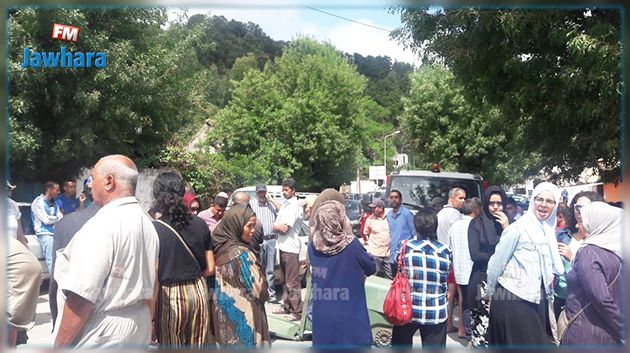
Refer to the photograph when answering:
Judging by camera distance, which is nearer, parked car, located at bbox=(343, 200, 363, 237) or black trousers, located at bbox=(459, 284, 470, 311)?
black trousers, located at bbox=(459, 284, 470, 311)

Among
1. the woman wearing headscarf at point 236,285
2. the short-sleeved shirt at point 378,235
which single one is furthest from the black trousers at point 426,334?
the short-sleeved shirt at point 378,235

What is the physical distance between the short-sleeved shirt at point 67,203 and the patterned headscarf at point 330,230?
2619mm

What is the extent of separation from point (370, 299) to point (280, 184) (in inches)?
66.6

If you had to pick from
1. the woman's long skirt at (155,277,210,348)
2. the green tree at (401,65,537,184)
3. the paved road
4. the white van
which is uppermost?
the green tree at (401,65,537,184)

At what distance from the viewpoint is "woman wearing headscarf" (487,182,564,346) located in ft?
14.5

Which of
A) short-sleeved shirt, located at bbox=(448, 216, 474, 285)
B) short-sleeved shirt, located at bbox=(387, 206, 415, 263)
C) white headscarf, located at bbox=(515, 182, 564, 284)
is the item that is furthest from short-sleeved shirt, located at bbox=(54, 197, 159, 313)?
short-sleeved shirt, located at bbox=(387, 206, 415, 263)

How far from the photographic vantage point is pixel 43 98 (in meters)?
5.36

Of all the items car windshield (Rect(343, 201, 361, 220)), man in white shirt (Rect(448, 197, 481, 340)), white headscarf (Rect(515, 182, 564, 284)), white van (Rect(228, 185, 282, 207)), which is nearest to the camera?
white headscarf (Rect(515, 182, 564, 284))

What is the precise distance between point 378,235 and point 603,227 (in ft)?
13.6

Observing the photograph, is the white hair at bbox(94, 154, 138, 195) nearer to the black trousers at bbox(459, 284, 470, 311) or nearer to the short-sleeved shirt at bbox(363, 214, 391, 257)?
the black trousers at bbox(459, 284, 470, 311)

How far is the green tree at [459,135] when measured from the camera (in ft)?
24.4

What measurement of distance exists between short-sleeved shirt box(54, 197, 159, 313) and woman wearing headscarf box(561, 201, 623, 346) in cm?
278

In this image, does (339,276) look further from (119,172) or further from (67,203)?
(67,203)

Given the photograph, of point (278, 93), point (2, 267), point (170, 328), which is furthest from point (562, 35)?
point (2, 267)
